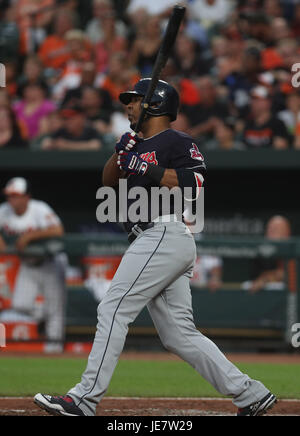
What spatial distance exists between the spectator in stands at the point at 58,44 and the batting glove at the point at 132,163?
791cm

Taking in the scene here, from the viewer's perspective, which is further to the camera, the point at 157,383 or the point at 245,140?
the point at 245,140

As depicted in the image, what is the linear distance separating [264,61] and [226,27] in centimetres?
100

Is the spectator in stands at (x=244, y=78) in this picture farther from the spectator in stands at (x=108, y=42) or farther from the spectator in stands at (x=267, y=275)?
the spectator in stands at (x=267, y=275)

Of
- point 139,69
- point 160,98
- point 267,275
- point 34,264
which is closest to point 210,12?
point 139,69

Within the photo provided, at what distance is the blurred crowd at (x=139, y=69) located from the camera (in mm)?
10352

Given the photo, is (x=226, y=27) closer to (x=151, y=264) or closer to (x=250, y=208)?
(x=250, y=208)

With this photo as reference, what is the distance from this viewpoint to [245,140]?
1013 cm

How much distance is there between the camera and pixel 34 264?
9.21 meters

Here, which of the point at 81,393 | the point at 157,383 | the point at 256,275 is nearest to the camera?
the point at 81,393

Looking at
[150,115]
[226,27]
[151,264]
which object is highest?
[226,27]

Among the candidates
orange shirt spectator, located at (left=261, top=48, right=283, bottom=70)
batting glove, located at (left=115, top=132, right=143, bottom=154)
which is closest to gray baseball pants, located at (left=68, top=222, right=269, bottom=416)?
batting glove, located at (left=115, top=132, right=143, bottom=154)

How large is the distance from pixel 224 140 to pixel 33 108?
262 centimetres

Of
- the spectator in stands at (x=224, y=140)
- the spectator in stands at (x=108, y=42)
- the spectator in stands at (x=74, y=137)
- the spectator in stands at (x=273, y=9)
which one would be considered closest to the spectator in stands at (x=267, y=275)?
the spectator in stands at (x=224, y=140)

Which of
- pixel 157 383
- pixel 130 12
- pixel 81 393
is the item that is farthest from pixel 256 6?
pixel 81 393
